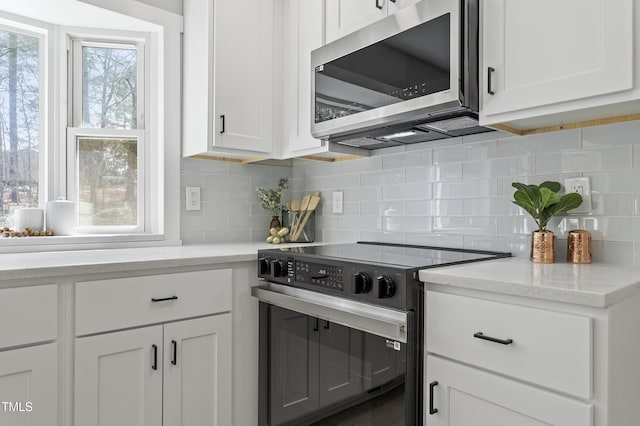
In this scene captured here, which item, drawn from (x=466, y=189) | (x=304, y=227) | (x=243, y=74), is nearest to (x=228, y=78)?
(x=243, y=74)

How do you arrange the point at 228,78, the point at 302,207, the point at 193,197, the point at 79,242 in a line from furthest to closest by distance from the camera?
the point at 302,207 < the point at 193,197 < the point at 228,78 < the point at 79,242

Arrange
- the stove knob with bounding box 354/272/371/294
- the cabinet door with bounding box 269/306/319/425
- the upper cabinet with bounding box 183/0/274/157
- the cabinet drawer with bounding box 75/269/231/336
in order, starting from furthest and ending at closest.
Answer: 1. the upper cabinet with bounding box 183/0/274/157
2. the cabinet door with bounding box 269/306/319/425
3. the cabinet drawer with bounding box 75/269/231/336
4. the stove knob with bounding box 354/272/371/294

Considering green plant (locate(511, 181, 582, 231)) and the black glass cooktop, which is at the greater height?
green plant (locate(511, 181, 582, 231))

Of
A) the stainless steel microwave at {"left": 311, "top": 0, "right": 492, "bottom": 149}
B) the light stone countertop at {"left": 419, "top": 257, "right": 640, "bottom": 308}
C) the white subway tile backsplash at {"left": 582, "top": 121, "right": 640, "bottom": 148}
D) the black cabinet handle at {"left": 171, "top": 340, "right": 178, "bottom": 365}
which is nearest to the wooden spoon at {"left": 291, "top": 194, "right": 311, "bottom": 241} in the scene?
Answer: the stainless steel microwave at {"left": 311, "top": 0, "right": 492, "bottom": 149}

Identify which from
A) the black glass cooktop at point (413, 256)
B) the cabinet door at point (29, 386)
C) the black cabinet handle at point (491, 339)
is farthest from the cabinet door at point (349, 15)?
the cabinet door at point (29, 386)

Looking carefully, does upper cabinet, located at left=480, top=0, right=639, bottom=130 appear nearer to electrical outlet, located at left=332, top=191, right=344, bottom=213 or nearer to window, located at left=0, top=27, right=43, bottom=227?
electrical outlet, located at left=332, top=191, right=344, bottom=213

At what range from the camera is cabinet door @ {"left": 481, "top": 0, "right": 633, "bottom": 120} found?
1.20 metres

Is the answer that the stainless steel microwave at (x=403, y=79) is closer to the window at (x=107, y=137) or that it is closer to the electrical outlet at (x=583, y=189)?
the electrical outlet at (x=583, y=189)

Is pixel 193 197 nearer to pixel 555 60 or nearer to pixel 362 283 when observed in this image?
pixel 362 283

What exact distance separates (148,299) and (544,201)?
1.48m

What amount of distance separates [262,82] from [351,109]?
2.35 feet

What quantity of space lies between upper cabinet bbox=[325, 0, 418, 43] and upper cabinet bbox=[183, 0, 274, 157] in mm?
437

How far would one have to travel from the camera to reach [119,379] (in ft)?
5.19

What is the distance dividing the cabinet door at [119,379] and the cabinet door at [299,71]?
114 cm
